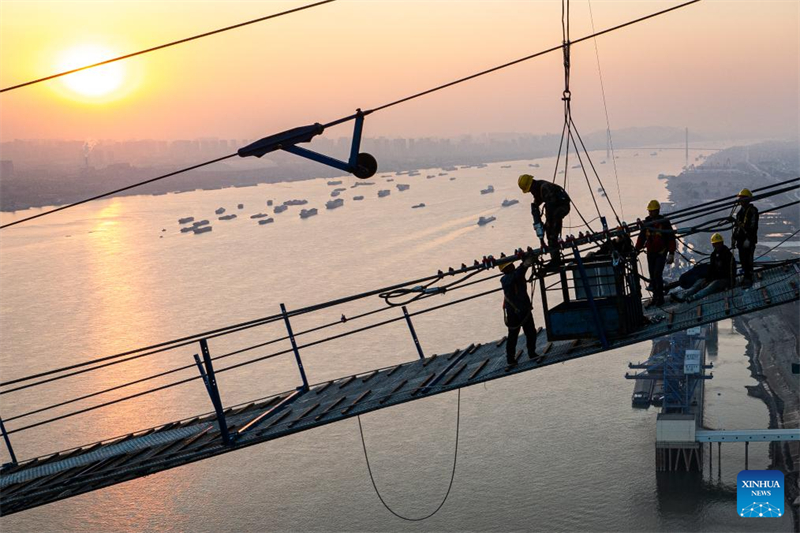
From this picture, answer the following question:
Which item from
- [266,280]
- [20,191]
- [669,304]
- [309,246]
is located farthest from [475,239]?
[20,191]

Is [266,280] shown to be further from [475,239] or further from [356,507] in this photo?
[356,507]

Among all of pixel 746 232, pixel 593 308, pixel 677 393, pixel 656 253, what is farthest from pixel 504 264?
pixel 677 393

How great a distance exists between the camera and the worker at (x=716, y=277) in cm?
937

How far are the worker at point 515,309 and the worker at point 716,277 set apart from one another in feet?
7.14

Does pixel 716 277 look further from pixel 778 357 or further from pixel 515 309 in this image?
pixel 778 357

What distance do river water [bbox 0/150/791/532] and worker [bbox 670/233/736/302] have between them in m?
17.7

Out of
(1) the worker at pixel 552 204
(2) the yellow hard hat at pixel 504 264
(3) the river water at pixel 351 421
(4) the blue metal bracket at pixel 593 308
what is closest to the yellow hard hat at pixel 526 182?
(1) the worker at pixel 552 204

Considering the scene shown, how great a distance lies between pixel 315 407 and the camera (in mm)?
8570

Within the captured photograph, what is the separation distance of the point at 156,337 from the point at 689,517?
30168 mm

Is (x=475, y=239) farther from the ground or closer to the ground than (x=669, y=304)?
closer to the ground

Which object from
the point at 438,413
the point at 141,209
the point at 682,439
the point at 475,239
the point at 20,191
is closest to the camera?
the point at 682,439

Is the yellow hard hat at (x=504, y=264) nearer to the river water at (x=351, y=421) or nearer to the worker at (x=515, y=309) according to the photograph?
the worker at (x=515, y=309)

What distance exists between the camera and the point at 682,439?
29.8m

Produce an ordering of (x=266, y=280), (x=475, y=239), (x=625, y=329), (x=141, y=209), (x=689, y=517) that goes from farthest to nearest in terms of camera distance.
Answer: (x=141, y=209), (x=475, y=239), (x=266, y=280), (x=689, y=517), (x=625, y=329)
